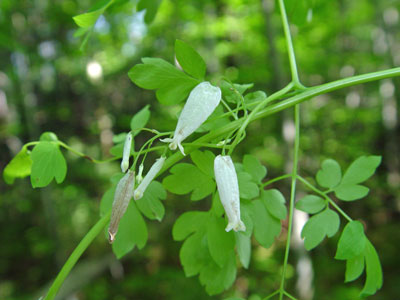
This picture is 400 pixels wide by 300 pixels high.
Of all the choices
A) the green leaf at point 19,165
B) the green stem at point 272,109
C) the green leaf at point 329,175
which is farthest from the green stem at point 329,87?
the green leaf at point 19,165

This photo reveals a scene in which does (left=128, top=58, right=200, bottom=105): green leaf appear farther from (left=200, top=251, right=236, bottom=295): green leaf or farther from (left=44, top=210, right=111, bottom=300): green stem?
(left=200, top=251, right=236, bottom=295): green leaf

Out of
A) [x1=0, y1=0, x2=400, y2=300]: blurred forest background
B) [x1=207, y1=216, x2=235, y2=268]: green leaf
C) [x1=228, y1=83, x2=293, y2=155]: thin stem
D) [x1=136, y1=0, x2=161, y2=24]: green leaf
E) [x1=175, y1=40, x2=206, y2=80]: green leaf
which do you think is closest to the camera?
[x1=228, y1=83, x2=293, y2=155]: thin stem

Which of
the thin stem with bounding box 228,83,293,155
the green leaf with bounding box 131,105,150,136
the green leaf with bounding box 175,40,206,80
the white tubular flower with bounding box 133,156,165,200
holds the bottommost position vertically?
the green leaf with bounding box 131,105,150,136

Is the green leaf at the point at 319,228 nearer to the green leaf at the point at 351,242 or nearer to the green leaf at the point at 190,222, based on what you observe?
the green leaf at the point at 351,242

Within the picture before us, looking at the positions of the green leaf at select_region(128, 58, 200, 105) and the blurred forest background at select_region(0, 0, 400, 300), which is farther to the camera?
the blurred forest background at select_region(0, 0, 400, 300)

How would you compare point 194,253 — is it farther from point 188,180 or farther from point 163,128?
point 163,128

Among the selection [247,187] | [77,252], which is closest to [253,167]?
[247,187]

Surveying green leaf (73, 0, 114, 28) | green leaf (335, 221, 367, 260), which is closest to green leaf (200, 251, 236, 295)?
green leaf (335, 221, 367, 260)
